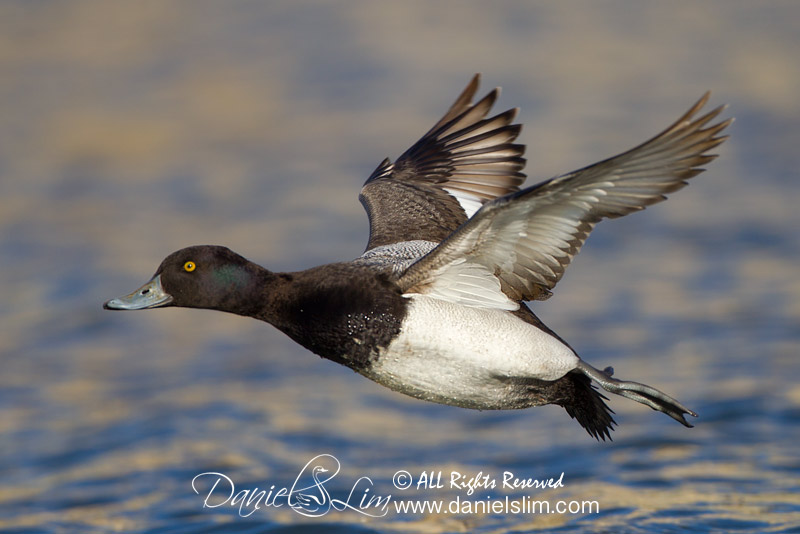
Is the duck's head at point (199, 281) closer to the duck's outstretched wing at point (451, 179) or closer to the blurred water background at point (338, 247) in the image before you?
the duck's outstretched wing at point (451, 179)

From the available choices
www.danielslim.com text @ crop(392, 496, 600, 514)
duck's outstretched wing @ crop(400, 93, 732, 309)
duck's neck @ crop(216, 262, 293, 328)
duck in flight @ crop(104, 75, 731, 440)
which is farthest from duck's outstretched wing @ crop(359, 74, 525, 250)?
www.danielslim.com text @ crop(392, 496, 600, 514)

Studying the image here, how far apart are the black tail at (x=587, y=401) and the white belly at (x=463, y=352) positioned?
180 mm

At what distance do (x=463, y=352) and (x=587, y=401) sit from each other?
2.46 feet

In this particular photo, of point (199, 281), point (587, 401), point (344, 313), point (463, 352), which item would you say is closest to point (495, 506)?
point (587, 401)

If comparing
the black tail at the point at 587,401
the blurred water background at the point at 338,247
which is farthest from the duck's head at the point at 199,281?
A: the blurred water background at the point at 338,247

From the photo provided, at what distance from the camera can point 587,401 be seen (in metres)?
5.71

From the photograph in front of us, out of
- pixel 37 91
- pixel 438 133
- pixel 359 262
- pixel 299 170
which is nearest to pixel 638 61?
pixel 299 170

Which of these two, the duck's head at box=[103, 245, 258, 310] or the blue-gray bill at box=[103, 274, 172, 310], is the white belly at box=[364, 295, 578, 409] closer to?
the duck's head at box=[103, 245, 258, 310]

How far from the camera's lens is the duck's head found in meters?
5.63

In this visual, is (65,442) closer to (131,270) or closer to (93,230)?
(131,270)

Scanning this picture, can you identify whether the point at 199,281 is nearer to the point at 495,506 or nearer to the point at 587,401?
the point at 587,401

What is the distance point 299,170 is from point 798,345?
19.4 ft

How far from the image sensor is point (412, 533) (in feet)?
23.7

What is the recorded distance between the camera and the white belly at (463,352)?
5.36 meters
